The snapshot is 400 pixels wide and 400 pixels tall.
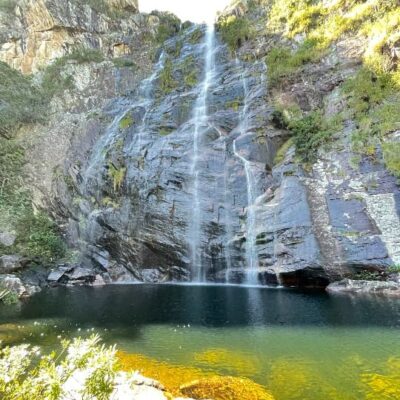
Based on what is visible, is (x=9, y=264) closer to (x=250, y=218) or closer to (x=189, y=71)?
(x=250, y=218)

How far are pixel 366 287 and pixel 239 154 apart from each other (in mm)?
12046

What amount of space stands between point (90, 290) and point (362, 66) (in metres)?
23.4

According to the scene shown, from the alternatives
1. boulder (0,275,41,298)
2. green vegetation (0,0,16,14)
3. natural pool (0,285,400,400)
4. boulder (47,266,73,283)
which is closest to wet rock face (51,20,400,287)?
boulder (47,266,73,283)

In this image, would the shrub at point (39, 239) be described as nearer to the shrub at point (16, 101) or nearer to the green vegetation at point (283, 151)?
the shrub at point (16, 101)

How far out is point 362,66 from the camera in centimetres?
2500

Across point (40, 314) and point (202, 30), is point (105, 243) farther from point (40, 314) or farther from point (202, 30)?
point (202, 30)

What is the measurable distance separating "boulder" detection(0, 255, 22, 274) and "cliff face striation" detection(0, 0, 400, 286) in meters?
2.88

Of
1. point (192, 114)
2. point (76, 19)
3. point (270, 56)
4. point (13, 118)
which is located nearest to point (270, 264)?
point (192, 114)

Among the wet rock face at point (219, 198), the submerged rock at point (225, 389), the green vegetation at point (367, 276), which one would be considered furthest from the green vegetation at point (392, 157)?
the submerged rock at point (225, 389)

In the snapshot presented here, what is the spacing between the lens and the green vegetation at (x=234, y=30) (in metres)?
34.4

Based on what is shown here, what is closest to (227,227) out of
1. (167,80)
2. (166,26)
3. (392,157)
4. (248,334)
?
(392,157)

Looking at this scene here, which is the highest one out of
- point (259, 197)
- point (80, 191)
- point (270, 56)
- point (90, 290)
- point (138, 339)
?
point (270, 56)

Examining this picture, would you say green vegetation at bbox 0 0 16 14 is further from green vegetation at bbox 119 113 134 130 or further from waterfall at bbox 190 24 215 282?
waterfall at bbox 190 24 215 282

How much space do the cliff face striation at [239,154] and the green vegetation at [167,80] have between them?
0.14m
